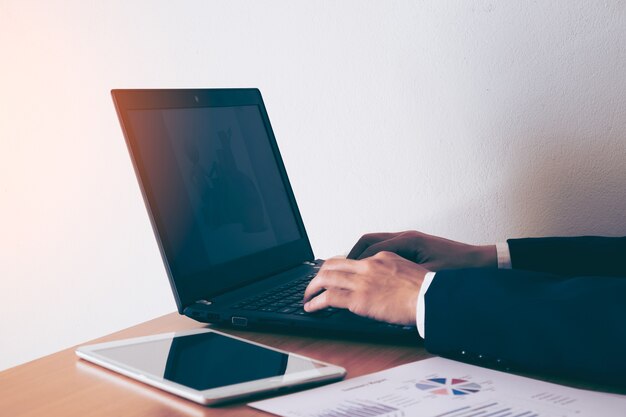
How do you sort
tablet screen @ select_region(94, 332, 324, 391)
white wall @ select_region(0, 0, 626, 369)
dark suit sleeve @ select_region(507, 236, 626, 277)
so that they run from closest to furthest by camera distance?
tablet screen @ select_region(94, 332, 324, 391) → dark suit sleeve @ select_region(507, 236, 626, 277) → white wall @ select_region(0, 0, 626, 369)

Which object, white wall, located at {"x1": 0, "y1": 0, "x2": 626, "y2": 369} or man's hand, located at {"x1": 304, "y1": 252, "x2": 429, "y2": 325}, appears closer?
man's hand, located at {"x1": 304, "y1": 252, "x2": 429, "y2": 325}

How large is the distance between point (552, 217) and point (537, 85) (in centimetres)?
27

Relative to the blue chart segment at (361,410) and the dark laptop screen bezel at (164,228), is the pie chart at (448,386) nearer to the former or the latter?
the blue chart segment at (361,410)

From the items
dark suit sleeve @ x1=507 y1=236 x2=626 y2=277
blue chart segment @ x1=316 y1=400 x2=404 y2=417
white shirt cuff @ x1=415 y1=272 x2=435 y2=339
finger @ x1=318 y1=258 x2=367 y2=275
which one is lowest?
dark suit sleeve @ x1=507 y1=236 x2=626 y2=277

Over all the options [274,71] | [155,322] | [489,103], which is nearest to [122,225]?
[274,71]

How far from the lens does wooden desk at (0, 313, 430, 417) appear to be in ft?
2.33

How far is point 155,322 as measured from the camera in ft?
3.69

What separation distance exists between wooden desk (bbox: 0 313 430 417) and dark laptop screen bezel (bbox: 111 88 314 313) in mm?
111

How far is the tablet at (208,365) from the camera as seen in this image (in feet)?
2.35

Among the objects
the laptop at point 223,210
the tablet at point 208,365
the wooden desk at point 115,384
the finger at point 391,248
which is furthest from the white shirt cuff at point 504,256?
the tablet at point 208,365

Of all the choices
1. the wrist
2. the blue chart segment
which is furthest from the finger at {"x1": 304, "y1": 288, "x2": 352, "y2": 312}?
the wrist

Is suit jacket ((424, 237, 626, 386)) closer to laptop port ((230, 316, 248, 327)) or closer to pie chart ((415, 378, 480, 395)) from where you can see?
pie chart ((415, 378, 480, 395))

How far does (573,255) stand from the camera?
48.3 inches

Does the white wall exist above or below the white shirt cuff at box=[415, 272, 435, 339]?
above
